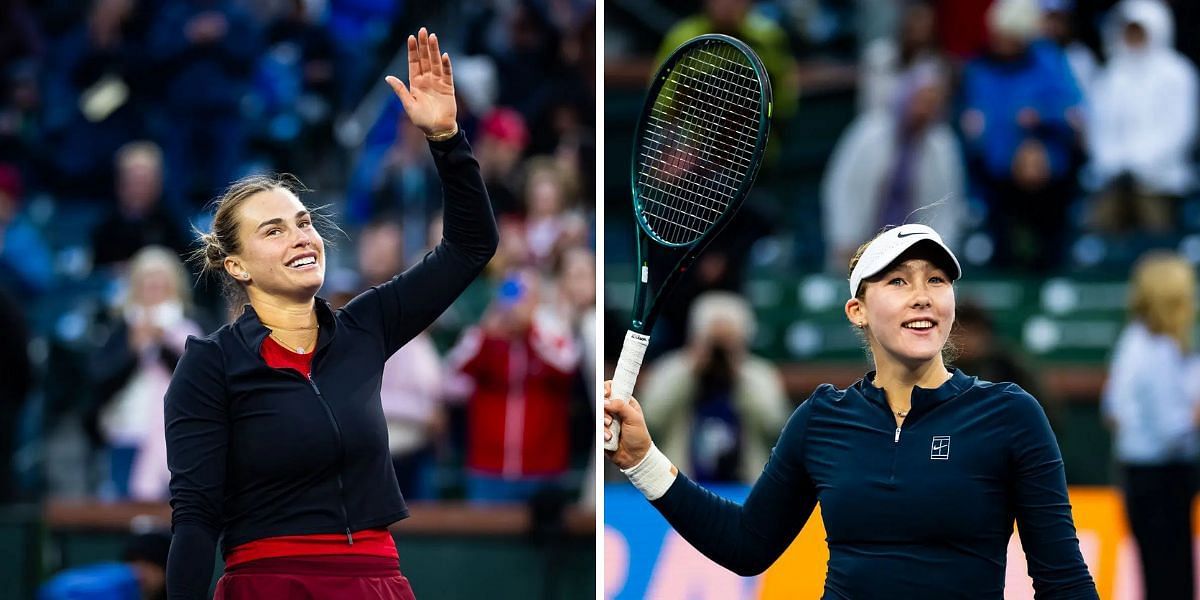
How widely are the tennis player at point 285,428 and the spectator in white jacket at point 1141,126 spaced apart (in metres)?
7.50

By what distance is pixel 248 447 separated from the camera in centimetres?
398

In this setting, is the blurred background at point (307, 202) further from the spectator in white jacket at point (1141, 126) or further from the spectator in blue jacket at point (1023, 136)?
the spectator in white jacket at point (1141, 126)

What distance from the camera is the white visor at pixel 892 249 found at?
3855 millimetres

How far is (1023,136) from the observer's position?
10.6 m

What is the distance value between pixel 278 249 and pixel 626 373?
835 mm

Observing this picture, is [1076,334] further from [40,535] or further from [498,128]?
[40,535]

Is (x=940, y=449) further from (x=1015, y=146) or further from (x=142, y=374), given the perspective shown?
(x=1015, y=146)

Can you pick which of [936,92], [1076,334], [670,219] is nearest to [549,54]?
[936,92]

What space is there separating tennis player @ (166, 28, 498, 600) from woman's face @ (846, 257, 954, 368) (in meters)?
1.04

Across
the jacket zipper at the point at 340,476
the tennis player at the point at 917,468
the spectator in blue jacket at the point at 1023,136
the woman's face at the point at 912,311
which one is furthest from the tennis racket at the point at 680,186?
the spectator in blue jacket at the point at 1023,136

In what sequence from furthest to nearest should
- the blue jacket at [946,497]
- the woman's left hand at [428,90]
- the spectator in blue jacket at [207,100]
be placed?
the spectator in blue jacket at [207,100]
the woman's left hand at [428,90]
the blue jacket at [946,497]

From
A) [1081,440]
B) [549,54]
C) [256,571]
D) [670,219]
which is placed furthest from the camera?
[549,54]

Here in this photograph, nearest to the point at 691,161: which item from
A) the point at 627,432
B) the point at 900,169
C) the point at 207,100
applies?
the point at 627,432

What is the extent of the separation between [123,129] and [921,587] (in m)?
10.0
